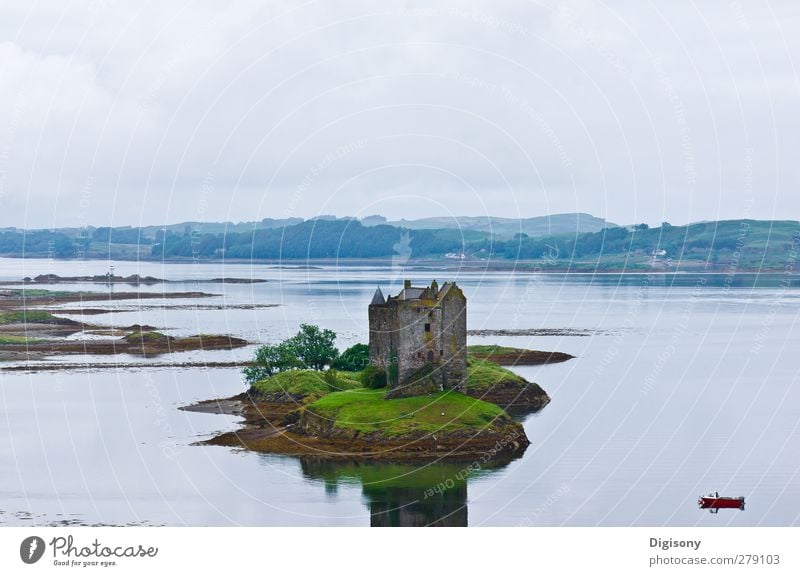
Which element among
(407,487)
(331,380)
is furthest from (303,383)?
(407,487)

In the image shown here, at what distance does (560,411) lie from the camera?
351 feet

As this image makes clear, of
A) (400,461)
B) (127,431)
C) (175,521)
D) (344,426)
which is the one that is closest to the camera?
(175,521)

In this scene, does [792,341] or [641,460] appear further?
[792,341]

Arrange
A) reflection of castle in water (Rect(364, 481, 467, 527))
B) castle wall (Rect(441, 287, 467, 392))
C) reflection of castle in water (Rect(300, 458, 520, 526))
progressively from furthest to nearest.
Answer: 1. castle wall (Rect(441, 287, 467, 392))
2. reflection of castle in water (Rect(300, 458, 520, 526))
3. reflection of castle in water (Rect(364, 481, 467, 527))

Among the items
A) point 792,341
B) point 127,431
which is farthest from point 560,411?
point 792,341

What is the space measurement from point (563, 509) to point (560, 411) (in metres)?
36.6

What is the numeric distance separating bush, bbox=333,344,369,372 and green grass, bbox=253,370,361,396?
3.01 meters

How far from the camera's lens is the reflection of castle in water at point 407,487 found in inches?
2704

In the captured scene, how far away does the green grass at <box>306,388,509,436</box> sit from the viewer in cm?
8650

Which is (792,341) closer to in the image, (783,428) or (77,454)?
(783,428)

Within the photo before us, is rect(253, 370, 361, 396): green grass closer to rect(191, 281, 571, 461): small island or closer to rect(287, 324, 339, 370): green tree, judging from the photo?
rect(191, 281, 571, 461): small island

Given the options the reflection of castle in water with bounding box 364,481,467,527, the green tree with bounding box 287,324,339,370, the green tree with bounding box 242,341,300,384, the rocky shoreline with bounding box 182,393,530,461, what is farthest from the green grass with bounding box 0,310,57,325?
the reflection of castle in water with bounding box 364,481,467,527

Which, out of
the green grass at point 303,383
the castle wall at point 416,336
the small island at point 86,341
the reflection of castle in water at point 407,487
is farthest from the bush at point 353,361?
the small island at point 86,341

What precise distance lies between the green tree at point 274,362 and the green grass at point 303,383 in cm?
391
